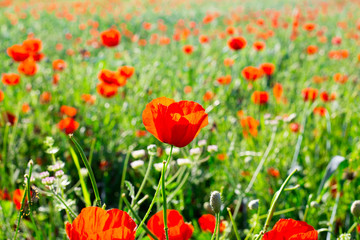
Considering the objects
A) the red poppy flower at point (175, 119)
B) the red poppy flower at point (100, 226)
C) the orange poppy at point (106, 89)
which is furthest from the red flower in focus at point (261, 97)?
the red poppy flower at point (100, 226)

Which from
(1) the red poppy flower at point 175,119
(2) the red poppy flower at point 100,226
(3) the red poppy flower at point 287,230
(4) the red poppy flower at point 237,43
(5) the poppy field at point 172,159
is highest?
(1) the red poppy flower at point 175,119

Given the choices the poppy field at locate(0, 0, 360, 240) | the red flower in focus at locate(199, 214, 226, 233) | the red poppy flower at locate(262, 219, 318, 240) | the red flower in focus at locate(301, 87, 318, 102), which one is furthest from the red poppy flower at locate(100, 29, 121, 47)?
the red poppy flower at locate(262, 219, 318, 240)

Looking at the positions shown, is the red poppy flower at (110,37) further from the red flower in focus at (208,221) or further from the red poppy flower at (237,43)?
the red flower in focus at (208,221)

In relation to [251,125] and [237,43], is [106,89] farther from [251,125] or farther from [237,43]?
[237,43]

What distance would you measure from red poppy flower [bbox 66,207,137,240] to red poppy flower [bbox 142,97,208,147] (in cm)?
15

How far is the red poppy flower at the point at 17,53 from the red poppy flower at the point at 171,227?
1465 millimetres

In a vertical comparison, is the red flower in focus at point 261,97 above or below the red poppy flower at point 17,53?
below

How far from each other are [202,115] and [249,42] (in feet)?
13.3

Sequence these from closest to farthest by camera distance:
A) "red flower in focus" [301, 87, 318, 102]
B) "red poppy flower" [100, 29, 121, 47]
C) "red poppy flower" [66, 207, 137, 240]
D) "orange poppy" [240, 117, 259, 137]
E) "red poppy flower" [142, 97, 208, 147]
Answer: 1. "red poppy flower" [66, 207, 137, 240]
2. "red poppy flower" [142, 97, 208, 147]
3. "orange poppy" [240, 117, 259, 137]
4. "red flower in focus" [301, 87, 318, 102]
5. "red poppy flower" [100, 29, 121, 47]

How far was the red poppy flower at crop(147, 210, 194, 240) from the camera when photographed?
0.60 meters

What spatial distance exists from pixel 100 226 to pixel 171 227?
15 centimetres

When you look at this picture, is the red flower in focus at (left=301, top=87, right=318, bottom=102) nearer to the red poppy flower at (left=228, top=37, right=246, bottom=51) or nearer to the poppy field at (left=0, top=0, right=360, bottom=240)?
the poppy field at (left=0, top=0, right=360, bottom=240)

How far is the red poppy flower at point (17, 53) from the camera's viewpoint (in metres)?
1.75

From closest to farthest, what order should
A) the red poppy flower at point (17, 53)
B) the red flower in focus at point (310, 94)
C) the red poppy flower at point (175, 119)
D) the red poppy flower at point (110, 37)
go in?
1. the red poppy flower at point (175, 119)
2. the red flower in focus at point (310, 94)
3. the red poppy flower at point (17, 53)
4. the red poppy flower at point (110, 37)
